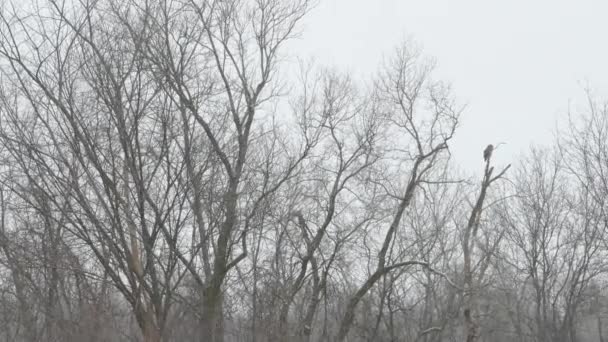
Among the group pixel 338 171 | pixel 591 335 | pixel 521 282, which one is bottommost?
pixel 591 335

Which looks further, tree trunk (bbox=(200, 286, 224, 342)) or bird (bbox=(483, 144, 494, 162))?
bird (bbox=(483, 144, 494, 162))

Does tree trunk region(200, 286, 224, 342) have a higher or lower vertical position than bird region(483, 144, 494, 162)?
lower

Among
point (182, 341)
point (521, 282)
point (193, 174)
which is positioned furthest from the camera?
point (521, 282)

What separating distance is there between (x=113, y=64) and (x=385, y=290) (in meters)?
15.1

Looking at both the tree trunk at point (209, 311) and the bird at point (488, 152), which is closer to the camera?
the tree trunk at point (209, 311)

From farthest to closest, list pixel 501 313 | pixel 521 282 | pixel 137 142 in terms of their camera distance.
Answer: pixel 501 313 < pixel 521 282 < pixel 137 142

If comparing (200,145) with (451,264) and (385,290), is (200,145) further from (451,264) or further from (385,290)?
(451,264)

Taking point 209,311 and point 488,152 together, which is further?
point 488,152

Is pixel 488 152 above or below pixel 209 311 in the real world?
above

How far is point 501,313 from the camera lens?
33.8m

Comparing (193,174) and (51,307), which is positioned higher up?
(193,174)

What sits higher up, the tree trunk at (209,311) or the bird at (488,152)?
the bird at (488,152)

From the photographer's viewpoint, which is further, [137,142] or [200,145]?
[200,145]

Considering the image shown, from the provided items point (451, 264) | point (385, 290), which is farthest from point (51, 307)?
point (451, 264)
